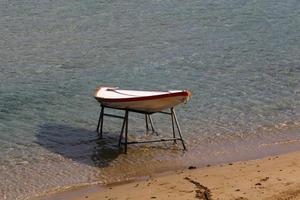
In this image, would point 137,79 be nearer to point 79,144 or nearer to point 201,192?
point 79,144

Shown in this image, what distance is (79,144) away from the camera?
14352mm

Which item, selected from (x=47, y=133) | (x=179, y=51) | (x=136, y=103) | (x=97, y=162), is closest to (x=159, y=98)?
(x=136, y=103)

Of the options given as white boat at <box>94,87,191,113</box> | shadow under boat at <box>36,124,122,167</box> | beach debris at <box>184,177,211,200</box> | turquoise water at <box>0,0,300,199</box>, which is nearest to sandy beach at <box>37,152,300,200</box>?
beach debris at <box>184,177,211,200</box>

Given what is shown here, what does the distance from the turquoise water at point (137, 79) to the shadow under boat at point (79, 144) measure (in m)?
0.02

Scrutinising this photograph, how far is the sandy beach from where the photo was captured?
10602 millimetres

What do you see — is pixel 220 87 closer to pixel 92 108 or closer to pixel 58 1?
pixel 92 108

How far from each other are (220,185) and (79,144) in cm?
409

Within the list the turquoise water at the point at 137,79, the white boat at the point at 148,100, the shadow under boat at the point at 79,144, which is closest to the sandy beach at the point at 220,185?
the turquoise water at the point at 137,79

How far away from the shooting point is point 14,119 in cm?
1589

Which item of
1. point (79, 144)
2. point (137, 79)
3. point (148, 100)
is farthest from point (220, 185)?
point (137, 79)

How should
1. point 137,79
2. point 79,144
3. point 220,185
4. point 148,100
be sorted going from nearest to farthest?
point 220,185 < point 148,100 < point 79,144 < point 137,79

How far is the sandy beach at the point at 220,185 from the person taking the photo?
1060cm

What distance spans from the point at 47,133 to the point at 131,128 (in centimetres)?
178

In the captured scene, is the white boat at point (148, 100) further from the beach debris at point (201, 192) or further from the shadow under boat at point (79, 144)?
the beach debris at point (201, 192)
